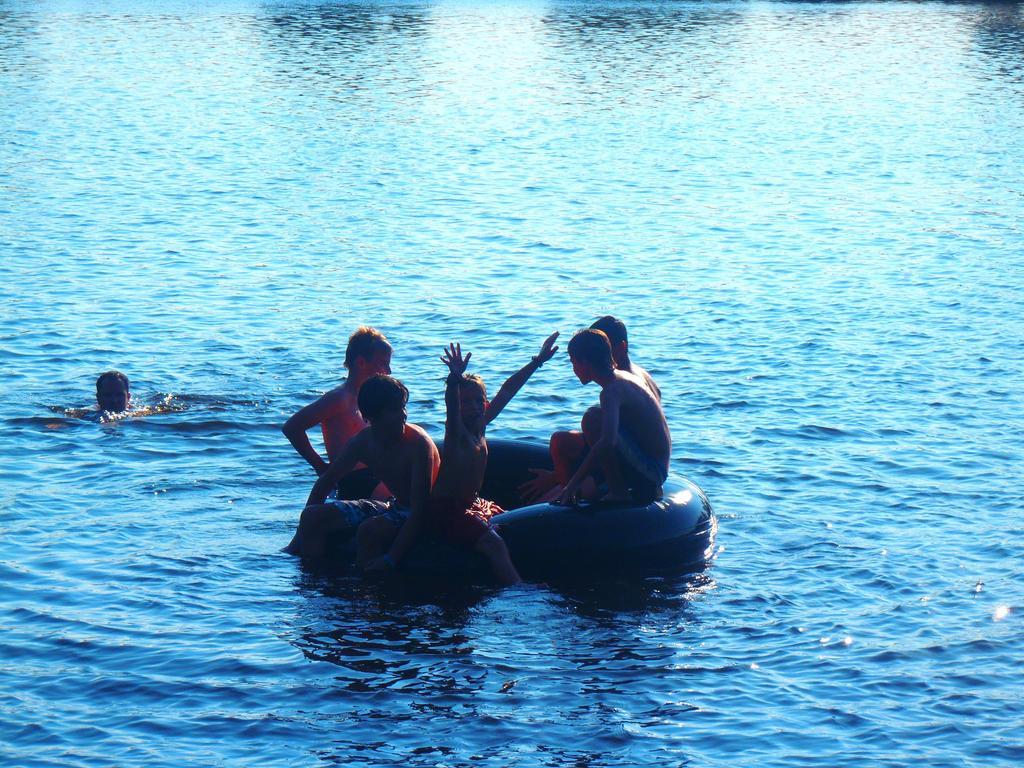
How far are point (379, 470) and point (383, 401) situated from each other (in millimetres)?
589

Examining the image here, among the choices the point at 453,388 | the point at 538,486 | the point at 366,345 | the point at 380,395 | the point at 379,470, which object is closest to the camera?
the point at 453,388

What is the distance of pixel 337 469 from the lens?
32.3 feet

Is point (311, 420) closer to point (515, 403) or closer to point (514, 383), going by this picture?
point (514, 383)

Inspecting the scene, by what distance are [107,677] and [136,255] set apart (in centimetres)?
1341

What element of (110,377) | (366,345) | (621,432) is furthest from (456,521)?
(110,377)

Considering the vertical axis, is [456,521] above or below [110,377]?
below

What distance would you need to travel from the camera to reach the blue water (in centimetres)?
853

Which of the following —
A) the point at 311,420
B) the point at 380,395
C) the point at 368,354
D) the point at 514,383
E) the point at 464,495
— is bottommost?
the point at 464,495

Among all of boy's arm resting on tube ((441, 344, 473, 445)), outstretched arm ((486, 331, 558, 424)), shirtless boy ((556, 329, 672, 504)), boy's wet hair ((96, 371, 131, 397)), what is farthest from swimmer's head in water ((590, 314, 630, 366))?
boy's wet hair ((96, 371, 131, 397))

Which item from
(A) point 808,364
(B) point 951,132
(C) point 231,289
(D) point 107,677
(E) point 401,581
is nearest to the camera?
(D) point 107,677

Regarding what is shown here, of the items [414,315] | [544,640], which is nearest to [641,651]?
[544,640]

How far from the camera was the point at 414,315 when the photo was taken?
722 inches

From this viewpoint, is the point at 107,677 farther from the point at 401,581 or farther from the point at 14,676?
the point at 401,581

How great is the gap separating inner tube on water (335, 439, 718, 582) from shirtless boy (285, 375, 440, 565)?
19 centimetres
